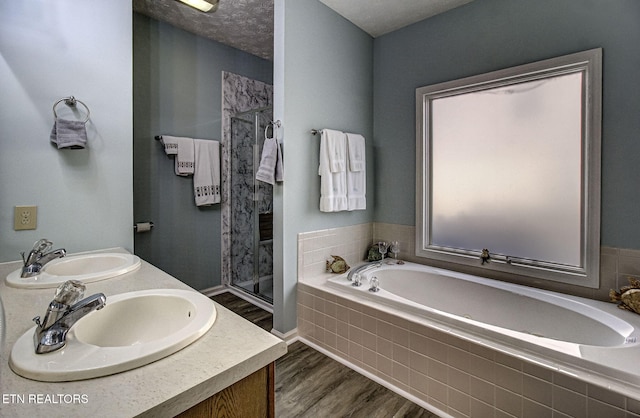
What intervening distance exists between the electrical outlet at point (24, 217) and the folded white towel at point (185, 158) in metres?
1.40

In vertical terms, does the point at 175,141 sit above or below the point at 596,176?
above

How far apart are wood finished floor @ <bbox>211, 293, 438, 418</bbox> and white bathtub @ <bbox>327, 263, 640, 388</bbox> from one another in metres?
0.49

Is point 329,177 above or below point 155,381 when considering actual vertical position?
above

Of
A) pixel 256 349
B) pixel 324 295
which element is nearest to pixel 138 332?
pixel 256 349

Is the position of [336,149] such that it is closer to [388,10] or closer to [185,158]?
[388,10]

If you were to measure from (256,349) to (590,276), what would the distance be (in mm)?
2247

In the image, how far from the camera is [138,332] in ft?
3.35

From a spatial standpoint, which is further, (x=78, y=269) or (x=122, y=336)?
(x=78, y=269)

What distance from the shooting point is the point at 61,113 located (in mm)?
1571

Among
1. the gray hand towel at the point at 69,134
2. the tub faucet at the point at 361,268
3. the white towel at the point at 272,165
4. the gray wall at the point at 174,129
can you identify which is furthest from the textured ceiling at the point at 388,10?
the tub faucet at the point at 361,268

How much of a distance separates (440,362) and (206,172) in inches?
105

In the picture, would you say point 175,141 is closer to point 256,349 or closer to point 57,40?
point 57,40

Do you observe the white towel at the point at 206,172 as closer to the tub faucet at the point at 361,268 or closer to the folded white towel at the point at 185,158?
the folded white towel at the point at 185,158
